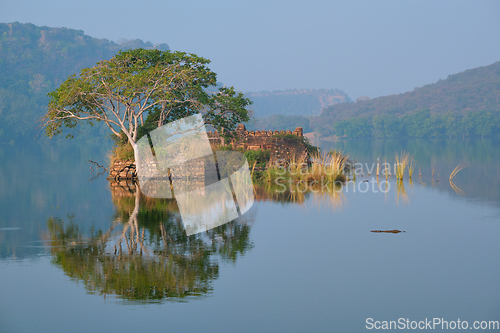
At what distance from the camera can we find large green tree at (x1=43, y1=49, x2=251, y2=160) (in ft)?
72.1

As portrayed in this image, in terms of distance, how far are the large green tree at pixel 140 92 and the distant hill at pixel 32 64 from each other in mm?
72698

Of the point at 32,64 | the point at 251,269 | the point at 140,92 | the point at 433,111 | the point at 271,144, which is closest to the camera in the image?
the point at 251,269

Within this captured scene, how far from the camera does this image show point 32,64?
127m

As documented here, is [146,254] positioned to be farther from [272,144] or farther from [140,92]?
[272,144]

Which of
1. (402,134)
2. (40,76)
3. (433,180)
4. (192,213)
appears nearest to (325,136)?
(402,134)

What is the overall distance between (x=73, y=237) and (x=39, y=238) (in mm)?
693

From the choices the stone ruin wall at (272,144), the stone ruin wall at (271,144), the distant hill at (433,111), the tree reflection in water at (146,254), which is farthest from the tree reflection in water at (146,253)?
the distant hill at (433,111)

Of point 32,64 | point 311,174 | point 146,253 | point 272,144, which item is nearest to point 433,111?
point 32,64

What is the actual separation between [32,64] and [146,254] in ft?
429

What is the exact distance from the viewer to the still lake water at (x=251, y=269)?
6953 millimetres

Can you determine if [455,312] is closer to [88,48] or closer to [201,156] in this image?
[201,156]

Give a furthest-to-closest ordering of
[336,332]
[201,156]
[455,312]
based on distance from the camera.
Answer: [201,156]
[455,312]
[336,332]

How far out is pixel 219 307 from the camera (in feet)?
23.7

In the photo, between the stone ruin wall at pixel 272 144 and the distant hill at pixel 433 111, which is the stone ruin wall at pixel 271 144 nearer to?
the stone ruin wall at pixel 272 144
